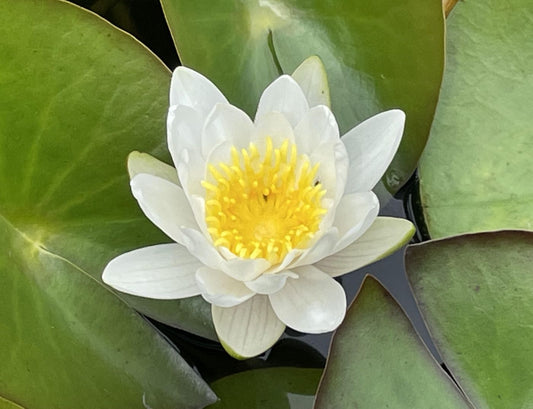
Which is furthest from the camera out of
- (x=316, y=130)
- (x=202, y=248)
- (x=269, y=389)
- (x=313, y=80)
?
(x=269, y=389)

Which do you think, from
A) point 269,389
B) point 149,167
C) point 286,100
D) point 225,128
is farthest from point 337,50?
point 269,389

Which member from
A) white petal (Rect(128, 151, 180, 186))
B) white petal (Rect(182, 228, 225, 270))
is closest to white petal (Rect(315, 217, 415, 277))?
white petal (Rect(182, 228, 225, 270))

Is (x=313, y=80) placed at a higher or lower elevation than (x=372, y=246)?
higher

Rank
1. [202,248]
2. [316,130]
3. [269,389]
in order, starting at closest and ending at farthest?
[202,248]
[316,130]
[269,389]

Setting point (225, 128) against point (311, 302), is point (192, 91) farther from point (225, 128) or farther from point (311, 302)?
point (311, 302)

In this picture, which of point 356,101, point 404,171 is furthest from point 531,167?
point 356,101
